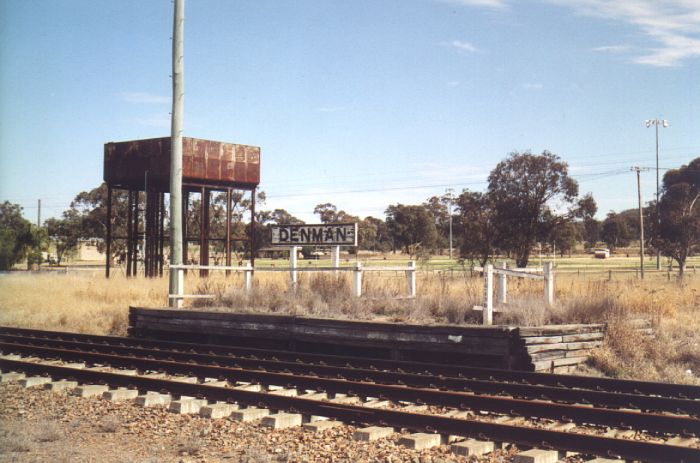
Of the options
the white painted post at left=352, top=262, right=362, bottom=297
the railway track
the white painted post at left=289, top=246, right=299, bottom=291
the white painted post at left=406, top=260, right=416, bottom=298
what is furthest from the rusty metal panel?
the railway track

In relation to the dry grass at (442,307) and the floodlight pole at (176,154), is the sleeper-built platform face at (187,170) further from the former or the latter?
the floodlight pole at (176,154)

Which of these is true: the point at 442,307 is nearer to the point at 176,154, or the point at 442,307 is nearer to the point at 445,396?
the point at 445,396

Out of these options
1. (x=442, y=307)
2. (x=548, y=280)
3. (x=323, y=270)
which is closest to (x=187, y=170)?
(x=323, y=270)

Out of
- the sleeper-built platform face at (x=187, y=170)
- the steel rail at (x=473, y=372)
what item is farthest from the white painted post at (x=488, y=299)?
the sleeper-built platform face at (x=187, y=170)

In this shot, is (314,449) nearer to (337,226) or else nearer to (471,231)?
(337,226)

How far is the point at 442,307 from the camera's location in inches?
555

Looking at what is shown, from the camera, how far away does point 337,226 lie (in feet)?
60.7

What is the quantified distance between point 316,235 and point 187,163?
15178 millimetres

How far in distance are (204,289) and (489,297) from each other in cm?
891

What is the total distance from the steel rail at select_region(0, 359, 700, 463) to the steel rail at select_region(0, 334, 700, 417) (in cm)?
187

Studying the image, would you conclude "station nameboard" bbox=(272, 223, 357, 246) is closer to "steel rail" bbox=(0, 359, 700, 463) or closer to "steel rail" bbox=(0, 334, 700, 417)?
"steel rail" bbox=(0, 334, 700, 417)

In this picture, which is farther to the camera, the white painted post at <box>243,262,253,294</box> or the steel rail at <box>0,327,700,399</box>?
the white painted post at <box>243,262,253,294</box>

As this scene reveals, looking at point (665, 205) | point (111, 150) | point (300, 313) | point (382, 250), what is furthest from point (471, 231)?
point (382, 250)

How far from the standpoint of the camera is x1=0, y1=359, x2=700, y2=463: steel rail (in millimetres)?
6730
